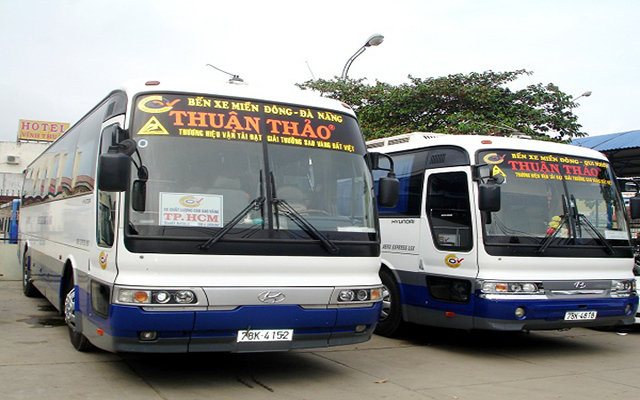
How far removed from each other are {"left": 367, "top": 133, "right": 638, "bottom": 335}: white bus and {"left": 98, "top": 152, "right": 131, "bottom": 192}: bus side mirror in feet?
14.3

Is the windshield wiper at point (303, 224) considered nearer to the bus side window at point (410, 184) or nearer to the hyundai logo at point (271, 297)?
the hyundai logo at point (271, 297)

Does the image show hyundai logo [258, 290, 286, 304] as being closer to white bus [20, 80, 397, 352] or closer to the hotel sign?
white bus [20, 80, 397, 352]

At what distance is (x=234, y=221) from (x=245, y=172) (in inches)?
20.4

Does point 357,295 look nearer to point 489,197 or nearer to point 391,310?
point 489,197

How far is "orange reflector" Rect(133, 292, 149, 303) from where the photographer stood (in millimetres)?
5770

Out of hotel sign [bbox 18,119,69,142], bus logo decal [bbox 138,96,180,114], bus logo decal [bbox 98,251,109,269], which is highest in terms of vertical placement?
hotel sign [bbox 18,119,69,142]

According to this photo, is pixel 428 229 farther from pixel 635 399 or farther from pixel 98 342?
pixel 98 342

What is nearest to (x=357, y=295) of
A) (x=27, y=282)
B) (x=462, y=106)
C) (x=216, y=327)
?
(x=216, y=327)

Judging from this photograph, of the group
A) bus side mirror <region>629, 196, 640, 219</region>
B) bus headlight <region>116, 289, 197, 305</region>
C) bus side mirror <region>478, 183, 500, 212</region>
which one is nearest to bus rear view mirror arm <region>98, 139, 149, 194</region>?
bus headlight <region>116, 289, 197, 305</region>

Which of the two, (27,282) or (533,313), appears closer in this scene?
(533,313)

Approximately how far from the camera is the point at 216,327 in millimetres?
5992

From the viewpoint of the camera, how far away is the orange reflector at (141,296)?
18.9 feet

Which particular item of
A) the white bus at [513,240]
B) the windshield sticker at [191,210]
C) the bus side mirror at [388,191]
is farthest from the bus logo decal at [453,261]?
the windshield sticker at [191,210]

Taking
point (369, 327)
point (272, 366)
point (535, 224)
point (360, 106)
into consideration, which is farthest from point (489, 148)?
point (360, 106)
